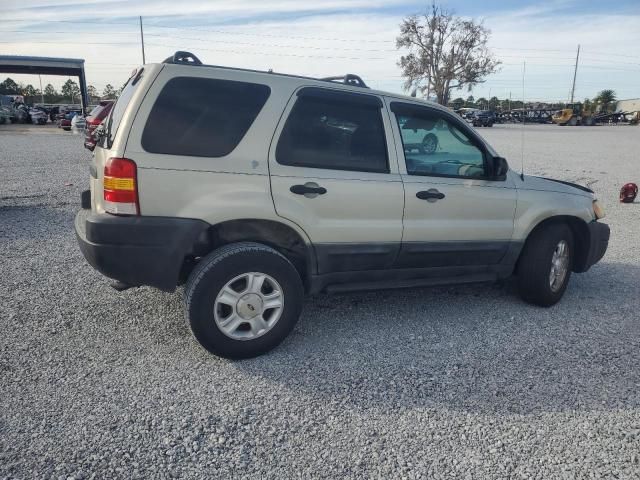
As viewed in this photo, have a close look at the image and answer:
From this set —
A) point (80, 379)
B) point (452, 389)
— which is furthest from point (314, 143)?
point (80, 379)

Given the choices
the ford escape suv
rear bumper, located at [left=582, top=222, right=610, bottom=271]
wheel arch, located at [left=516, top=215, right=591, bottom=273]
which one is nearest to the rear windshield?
the ford escape suv

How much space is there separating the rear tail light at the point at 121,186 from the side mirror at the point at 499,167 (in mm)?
2811

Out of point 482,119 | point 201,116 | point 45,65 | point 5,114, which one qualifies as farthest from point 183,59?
point 482,119

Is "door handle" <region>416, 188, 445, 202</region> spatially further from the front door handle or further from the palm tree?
the palm tree

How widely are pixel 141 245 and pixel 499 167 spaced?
285 centimetres

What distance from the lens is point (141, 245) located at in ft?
10.6

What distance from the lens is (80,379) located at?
320cm

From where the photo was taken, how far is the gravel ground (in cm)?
256

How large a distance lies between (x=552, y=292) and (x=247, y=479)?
3349 millimetres

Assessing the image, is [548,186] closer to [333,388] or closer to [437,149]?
[437,149]

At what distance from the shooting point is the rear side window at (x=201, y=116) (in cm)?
324

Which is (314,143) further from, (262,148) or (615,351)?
(615,351)

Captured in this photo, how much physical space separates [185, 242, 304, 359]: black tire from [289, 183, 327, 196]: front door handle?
44cm

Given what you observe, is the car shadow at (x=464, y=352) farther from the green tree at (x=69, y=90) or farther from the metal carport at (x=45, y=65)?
the green tree at (x=69, y=90)
